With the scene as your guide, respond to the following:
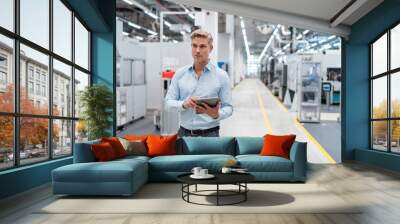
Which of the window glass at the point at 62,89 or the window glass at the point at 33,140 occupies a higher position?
the window glass at the point at 62,89

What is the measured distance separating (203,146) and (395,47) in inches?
173

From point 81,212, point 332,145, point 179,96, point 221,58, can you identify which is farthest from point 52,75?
point 221,58

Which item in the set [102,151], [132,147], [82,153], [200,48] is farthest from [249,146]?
[82,153]

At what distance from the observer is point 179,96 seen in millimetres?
6555

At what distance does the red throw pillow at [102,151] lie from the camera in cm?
704

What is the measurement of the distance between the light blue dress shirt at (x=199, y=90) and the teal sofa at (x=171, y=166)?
2.13ft

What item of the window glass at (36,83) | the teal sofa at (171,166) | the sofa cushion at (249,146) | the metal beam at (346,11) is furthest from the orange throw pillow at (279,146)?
the window glass at (36,83)

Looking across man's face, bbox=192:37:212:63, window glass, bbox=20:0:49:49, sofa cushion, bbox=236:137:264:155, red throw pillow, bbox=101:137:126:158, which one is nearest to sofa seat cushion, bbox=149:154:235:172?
red throw pillow, bbox=101:137:126:158

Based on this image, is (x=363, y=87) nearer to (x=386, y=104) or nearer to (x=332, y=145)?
(x=386, y=104)

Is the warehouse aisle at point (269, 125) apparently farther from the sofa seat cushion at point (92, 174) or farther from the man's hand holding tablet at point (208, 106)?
the sofa seat cushion at point (92, 174)

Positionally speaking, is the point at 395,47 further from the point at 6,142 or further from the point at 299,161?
the point at 6,142

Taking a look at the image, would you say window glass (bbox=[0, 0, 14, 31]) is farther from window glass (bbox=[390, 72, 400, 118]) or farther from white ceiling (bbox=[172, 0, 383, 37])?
window glass (bbox=[390, 72, 400, 118])

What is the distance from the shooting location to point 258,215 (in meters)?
5.01

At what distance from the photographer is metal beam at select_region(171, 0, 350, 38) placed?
10.0 meters
